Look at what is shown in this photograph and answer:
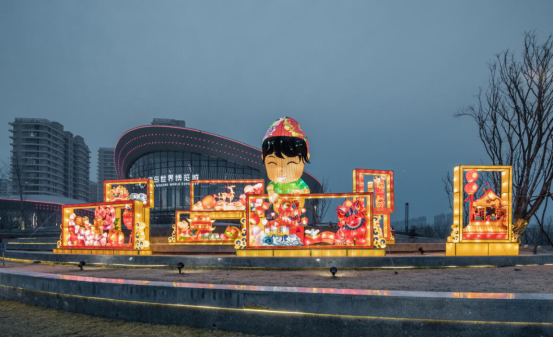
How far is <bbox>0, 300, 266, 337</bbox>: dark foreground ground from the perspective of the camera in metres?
5.64

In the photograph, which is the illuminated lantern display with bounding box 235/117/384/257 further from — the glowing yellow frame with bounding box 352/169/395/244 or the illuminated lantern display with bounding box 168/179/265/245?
the illuminated lantern display with bounding box 168/179/265/245

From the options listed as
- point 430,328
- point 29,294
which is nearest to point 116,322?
point 29,294

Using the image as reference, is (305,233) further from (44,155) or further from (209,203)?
(44,155)

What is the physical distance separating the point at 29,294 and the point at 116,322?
2960 mm

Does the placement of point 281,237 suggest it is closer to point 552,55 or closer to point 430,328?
point 430,328

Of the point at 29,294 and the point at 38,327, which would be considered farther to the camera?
the point at 29,294

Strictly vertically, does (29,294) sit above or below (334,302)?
below

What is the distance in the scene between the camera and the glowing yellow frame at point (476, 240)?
1260 cm

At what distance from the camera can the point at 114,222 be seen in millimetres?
14961

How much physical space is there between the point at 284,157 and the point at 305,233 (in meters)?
3.78

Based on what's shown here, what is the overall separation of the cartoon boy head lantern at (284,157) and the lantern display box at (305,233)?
1943 millimetres

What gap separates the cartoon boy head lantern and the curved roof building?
30.7 metres

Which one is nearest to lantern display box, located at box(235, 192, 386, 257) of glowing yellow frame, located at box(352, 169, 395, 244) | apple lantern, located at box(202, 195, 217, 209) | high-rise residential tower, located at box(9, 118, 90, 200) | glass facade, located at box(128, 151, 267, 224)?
glowing yellow frame, located at box(352, 169, 395, 244)

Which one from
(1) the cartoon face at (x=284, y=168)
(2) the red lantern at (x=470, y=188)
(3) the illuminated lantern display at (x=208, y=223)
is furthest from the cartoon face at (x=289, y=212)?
(2) the red lantern at (x=470, y=188)
